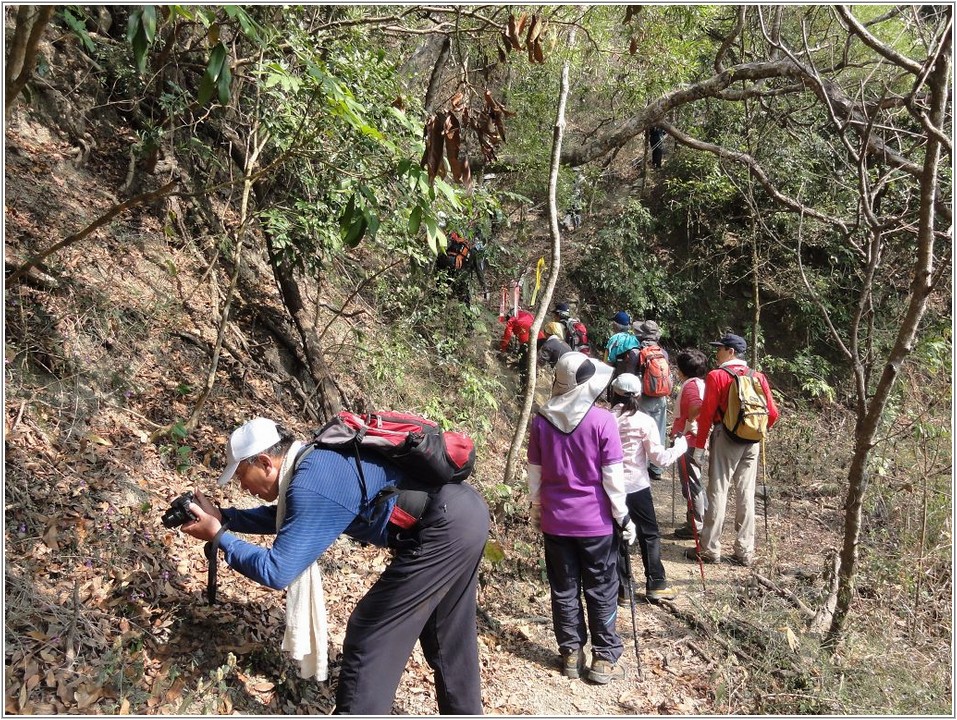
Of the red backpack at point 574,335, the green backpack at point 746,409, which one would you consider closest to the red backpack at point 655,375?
the green backpack at point 746,409

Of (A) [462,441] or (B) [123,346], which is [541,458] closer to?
(A) [462,441]

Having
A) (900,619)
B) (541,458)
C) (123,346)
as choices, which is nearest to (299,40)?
(123,346)

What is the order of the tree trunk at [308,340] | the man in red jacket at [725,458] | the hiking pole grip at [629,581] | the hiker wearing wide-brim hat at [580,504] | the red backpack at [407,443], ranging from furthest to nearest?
the tree trunk at [308,340], the man in red jacket at [725,458], the hiking pole grip at [629,581], the hiker wearing wide-brim hat at [580,504], the red backpack at [407,443]

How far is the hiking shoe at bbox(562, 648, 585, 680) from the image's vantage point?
4.12 m

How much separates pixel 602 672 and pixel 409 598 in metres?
1.82

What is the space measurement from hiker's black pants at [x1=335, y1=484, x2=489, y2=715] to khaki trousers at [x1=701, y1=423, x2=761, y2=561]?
10.8 ft

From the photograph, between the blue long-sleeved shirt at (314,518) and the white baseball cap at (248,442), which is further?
the white baseball cap at (248,442)

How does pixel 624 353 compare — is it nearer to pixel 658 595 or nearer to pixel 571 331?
pixel 571 331

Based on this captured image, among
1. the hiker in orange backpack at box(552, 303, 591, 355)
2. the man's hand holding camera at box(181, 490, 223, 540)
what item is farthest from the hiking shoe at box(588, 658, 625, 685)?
the hiker in orange backpack at box(552, 303, 591, 355)

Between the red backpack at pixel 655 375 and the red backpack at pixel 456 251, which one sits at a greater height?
the red backpack at pixel 456 251

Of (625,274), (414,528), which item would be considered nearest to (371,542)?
(414,528)

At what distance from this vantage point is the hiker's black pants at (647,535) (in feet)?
15.9

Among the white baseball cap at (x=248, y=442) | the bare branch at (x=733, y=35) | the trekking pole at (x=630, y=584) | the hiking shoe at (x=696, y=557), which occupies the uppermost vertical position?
the bare branch at (x=733, y=35)

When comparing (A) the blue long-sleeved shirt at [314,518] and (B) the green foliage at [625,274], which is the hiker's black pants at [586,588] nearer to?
(A) the blue long-sleeved shirt at [314,518]
